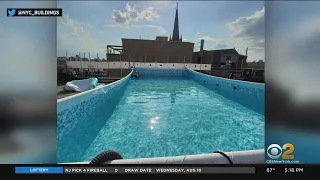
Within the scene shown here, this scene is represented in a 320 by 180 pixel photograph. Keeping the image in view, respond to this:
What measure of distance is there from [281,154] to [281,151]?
2 cm

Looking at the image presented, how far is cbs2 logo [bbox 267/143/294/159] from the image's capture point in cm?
105

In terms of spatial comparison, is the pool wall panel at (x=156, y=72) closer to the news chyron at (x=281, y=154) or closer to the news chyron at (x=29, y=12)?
the news chyron at (x=29, y=12)

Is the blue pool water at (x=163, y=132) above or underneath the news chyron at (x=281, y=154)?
underneath

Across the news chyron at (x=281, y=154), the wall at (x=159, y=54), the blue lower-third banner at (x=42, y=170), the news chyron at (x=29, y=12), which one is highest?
the wall at (x=159, y=54)

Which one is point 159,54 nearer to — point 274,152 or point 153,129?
point 153,129

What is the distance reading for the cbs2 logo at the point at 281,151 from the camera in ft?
3.43

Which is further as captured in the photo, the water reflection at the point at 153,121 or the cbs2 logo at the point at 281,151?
the water reflection at the point at 153,121

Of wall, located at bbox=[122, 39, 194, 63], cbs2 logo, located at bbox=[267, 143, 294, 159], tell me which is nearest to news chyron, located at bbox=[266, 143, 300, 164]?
cbs2 logo, located at bbox=[267, 143, 294, 159]

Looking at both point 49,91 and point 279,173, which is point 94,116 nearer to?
point 49,91

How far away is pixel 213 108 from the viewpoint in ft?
14.3

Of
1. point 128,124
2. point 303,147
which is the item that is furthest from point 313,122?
point 128,124

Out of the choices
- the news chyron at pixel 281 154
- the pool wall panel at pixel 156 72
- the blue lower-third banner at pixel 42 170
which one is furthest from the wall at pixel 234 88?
the pool wall panel at pixel 156 72

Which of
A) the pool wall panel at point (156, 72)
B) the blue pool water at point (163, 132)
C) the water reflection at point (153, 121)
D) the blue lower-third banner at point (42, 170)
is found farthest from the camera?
the pool wall panel at point (156, 72)

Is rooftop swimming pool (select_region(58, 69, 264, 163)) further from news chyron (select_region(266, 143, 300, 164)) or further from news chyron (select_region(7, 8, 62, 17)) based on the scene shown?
news chyron (select_region(7, 8, 62, 17))
